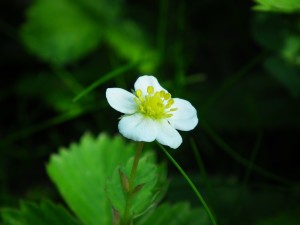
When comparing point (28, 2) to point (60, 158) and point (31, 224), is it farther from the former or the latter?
point (31, 224)

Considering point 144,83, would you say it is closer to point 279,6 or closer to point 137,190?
point 137,190

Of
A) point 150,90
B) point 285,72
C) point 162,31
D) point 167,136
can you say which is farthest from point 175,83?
point 167,136

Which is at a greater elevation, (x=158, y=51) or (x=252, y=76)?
(x=158, y=51)

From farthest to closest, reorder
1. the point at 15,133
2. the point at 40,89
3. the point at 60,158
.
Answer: the point at 40,89 < the point at 15,133 < the point at 60,158

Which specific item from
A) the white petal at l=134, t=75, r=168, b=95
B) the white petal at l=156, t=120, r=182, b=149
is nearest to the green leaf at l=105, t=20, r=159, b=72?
the white petal at l=134, t=75, r=168, b=95

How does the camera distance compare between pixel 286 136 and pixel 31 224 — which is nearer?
pixel 31 224

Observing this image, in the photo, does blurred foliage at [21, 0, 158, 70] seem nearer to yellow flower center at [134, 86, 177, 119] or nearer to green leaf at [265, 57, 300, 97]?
green leaf at [265, 57, 300, 97]

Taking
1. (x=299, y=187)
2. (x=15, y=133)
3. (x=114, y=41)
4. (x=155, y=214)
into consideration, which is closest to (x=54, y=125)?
(x=15, y=133)
